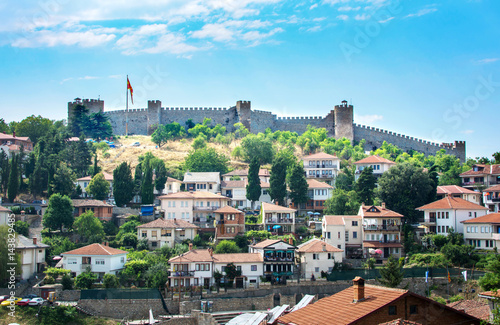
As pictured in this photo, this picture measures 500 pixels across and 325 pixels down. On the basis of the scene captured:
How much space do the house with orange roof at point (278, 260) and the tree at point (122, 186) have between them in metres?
21.2

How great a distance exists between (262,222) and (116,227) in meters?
15.6

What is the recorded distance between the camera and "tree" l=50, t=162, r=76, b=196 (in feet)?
228

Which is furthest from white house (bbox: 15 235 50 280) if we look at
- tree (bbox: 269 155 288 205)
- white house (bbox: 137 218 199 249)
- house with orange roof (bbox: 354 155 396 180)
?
house with orange roof (bbox: 354 155 396 180)

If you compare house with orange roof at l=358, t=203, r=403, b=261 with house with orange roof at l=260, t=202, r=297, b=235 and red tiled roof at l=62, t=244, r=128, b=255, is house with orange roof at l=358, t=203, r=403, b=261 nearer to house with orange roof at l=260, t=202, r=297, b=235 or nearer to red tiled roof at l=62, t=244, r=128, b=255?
house with orange roof at l=260, t=202, r=297, b=235

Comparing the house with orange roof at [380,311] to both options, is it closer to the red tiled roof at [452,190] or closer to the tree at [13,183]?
the red tiled roof at [452,190]

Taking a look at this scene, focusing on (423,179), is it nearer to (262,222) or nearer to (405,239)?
(405,239)

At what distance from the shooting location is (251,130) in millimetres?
114188

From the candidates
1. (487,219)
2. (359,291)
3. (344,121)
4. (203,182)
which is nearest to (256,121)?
(344,121)

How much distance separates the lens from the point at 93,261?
173ft

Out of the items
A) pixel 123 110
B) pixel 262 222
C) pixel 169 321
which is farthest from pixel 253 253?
pixel 123 110

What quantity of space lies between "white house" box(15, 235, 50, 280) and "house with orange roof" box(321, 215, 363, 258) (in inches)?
1031

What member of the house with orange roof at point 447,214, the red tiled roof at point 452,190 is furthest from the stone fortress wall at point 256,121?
the house with orange roof at point 447,214

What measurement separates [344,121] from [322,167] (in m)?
Result: 32.1

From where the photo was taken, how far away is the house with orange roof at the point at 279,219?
63500 mm
